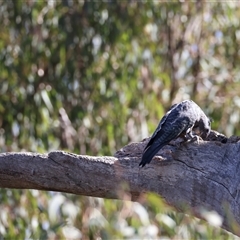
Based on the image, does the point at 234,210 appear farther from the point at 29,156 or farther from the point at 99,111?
the point at 99,111

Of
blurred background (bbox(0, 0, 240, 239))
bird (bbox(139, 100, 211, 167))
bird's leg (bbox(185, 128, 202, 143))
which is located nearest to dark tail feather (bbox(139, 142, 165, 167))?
bird (bbox(139, 100, 211, 167))

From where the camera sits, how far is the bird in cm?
325

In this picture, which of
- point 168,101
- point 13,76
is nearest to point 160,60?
point 168,101

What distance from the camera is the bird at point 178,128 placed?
3245 millimetres

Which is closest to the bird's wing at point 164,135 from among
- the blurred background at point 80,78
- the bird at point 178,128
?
the bird at point 178,128

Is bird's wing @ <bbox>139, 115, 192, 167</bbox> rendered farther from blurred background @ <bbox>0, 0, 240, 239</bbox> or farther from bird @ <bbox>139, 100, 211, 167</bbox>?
blurred background @ <bbox>0, 0, 240, 239</bbox>

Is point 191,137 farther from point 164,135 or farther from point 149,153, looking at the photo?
point 149,153

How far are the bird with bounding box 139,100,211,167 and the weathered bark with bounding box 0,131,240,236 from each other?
0.22 ft

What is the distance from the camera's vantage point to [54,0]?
20.2ft

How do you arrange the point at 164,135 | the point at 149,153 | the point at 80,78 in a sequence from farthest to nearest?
the point at 80,78 → the point at 164,135 → the point at 149,153

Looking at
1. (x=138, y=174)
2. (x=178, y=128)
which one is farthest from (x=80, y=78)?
(x=138, y=174)

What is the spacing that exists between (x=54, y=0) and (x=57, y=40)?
0.97 ft

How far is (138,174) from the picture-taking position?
3.22m

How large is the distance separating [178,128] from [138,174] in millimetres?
291
